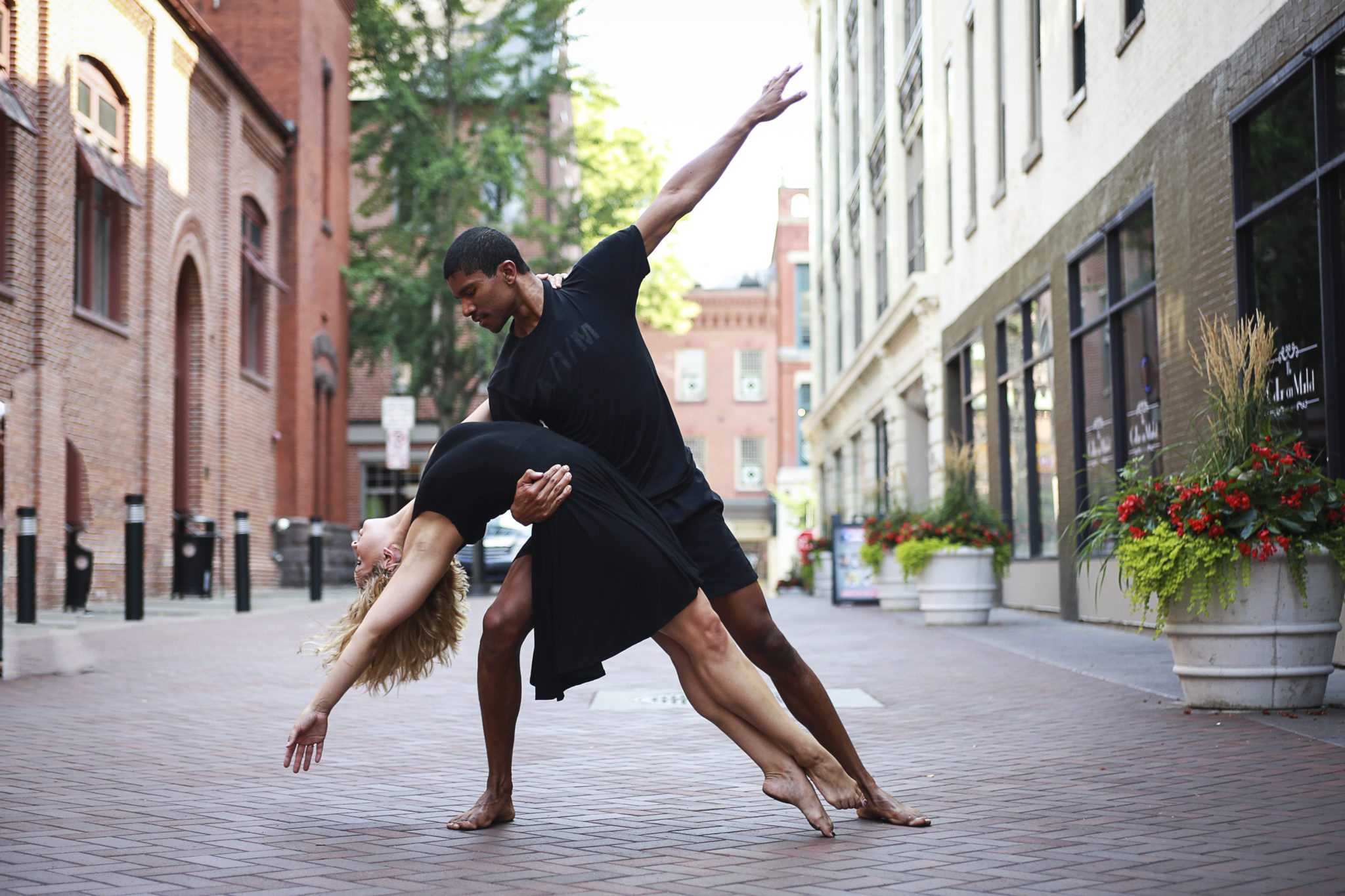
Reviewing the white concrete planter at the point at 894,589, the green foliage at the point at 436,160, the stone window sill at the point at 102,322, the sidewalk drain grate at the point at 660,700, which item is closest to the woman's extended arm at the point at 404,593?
the sidewalk drain grate at the point at 660,700

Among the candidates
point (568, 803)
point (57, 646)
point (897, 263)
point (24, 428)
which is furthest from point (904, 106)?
point (568, 803)

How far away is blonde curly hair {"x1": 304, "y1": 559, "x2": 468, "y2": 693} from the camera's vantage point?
4.54m

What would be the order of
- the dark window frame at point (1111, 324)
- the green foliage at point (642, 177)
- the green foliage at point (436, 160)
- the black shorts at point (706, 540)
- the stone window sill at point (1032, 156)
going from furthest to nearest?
the green foliage at point (642, 177) → the green foliage at point (436, 160) → the stone window sill at point (1032, 156) → the dark window frame at point (1111, 324) → the black shorts at point (706, 540)

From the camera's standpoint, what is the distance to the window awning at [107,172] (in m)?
18.6

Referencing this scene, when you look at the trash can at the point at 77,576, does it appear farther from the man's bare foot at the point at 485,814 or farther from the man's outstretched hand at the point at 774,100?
the man's outstretched hand at the point at 774,100

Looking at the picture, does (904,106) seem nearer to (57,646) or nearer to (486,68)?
(486,68)

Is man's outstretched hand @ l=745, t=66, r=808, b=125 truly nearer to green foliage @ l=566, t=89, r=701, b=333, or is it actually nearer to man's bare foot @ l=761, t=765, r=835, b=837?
man's bare foot @ l=761, t=765, r=835, b=837

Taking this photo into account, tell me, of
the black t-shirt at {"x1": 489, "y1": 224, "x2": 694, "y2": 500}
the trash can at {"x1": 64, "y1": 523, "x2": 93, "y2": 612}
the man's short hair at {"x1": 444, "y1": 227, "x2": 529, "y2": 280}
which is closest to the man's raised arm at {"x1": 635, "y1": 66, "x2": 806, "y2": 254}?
the black t-shirt at {"x1": 489, "y1": 224, "x2": 694, "y2": 500}

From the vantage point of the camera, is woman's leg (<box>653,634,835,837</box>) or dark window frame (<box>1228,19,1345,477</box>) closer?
woman's leg (<box>653,634,835,837</box>)

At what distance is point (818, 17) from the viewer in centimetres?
3916

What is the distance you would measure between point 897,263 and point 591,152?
64.4 feet

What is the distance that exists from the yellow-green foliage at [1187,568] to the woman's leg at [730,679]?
10.2 feet

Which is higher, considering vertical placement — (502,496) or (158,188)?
(158,188)

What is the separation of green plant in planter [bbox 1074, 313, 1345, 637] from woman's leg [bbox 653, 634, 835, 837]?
2.91 m
